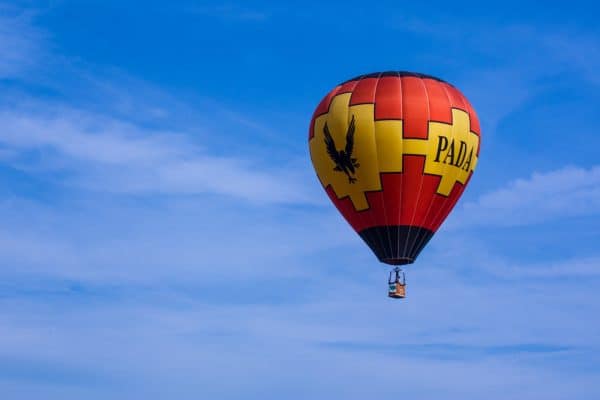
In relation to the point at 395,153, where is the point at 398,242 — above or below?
below

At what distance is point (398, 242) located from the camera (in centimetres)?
6956

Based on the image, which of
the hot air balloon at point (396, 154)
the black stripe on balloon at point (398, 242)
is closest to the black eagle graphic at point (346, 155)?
the hot air balloon at point (396, 154)

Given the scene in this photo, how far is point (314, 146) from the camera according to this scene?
71750 millimetres

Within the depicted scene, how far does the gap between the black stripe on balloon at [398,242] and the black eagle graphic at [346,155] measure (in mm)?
2613

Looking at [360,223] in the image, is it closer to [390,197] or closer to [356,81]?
[390,197]

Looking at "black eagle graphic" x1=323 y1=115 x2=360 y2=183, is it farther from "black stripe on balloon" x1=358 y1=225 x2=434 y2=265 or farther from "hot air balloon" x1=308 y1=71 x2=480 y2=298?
"black stripe on balloon" x1=358 y1=225 x2=434 y2=265

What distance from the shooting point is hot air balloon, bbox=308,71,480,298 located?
6925cm

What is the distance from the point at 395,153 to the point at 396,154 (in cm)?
6

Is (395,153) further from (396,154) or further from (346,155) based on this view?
(346,155)

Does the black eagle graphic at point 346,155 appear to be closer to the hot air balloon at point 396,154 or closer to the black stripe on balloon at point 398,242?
the hot air balloon at point 396,154

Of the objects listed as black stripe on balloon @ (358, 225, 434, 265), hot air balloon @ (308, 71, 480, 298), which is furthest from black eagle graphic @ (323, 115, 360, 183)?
black stripe on balloon @ (358, 225, 434, 265)

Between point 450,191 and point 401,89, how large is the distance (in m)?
5.19

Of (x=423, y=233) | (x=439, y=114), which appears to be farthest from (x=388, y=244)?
(x=439, y=114)

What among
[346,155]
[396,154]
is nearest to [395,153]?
[396,154]
